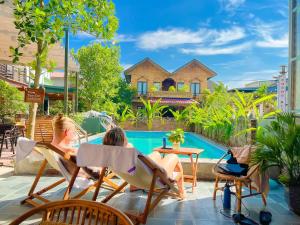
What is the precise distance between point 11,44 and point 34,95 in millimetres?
2099

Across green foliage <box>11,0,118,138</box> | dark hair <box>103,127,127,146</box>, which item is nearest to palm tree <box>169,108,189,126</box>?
green foliage <box>11,0,118,138</box>

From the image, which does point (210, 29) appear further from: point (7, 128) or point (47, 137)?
point (7, 128)

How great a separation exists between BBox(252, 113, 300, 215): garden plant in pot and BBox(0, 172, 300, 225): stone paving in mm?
301

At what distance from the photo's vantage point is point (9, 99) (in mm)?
13695

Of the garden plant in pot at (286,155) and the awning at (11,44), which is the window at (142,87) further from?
the garden plant in pot at (286,155)

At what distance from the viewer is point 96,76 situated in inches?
957

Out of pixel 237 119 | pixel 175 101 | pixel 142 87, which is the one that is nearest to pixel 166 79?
pixel 142 87

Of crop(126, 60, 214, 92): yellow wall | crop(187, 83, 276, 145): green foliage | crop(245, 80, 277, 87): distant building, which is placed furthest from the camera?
crop(245, 80, 277, 87): distant building

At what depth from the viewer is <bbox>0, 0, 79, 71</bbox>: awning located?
5656 millimetres

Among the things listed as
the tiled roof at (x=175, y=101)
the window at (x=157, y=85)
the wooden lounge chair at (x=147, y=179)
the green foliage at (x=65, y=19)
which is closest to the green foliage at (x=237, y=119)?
the green foliage at (x=65, y=19)

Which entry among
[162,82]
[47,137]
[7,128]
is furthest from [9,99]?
[162,82]

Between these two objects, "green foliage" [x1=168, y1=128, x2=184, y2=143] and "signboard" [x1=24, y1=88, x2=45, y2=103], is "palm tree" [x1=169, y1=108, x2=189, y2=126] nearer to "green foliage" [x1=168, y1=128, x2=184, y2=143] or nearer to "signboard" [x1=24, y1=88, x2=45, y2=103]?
"green foliage" [x1=168, y1=128, x2=184, y2=143]

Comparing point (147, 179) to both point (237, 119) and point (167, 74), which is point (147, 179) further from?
point (167, 74)

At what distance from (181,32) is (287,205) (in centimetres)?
3381
